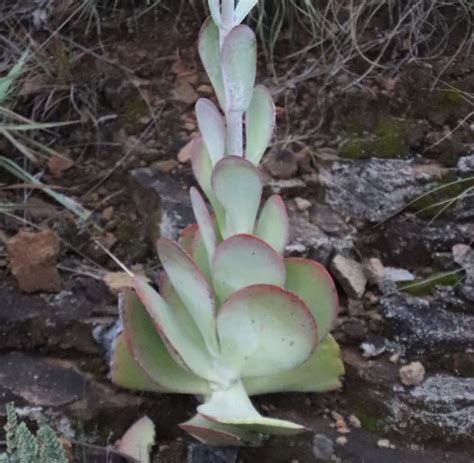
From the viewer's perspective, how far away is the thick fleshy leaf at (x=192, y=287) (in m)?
1.22

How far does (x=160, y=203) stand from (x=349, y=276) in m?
0.40

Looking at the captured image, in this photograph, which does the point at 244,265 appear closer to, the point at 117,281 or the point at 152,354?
the point at 152,354

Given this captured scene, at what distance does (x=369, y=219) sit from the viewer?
1684 millimetres

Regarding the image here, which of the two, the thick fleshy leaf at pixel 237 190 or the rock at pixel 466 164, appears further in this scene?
the rock at pixel 466 164

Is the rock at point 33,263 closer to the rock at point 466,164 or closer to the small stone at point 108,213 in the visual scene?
the small stone at point 108,213

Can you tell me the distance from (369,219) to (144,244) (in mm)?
443

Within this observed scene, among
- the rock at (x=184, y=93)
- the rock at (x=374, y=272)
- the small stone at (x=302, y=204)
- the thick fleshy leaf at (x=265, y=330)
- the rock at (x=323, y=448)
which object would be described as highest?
the rock at (x=184, y=93)

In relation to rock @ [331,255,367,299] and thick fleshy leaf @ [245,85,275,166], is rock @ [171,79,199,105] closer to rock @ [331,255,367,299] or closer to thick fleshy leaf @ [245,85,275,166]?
rock @ [331,255,367,299]

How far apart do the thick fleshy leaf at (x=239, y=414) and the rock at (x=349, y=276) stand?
35 centimetres

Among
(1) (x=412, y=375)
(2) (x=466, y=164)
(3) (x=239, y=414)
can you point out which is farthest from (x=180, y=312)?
(2) (x=466, y=164)

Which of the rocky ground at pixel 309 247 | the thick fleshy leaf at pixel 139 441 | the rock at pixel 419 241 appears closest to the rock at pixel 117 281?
the rocky ground at pixel 309 247

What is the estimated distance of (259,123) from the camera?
1282 millimetres

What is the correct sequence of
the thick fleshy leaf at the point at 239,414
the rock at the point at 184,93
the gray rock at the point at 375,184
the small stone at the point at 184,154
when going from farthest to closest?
the rock at the point at 184,93 → the small stone at the point at 184,154 → the gray rock at the point at 375,184 → the thick fleshy leaf at the point at 239,414

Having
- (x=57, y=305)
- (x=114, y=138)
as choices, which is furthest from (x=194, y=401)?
(x=114, y=138)
